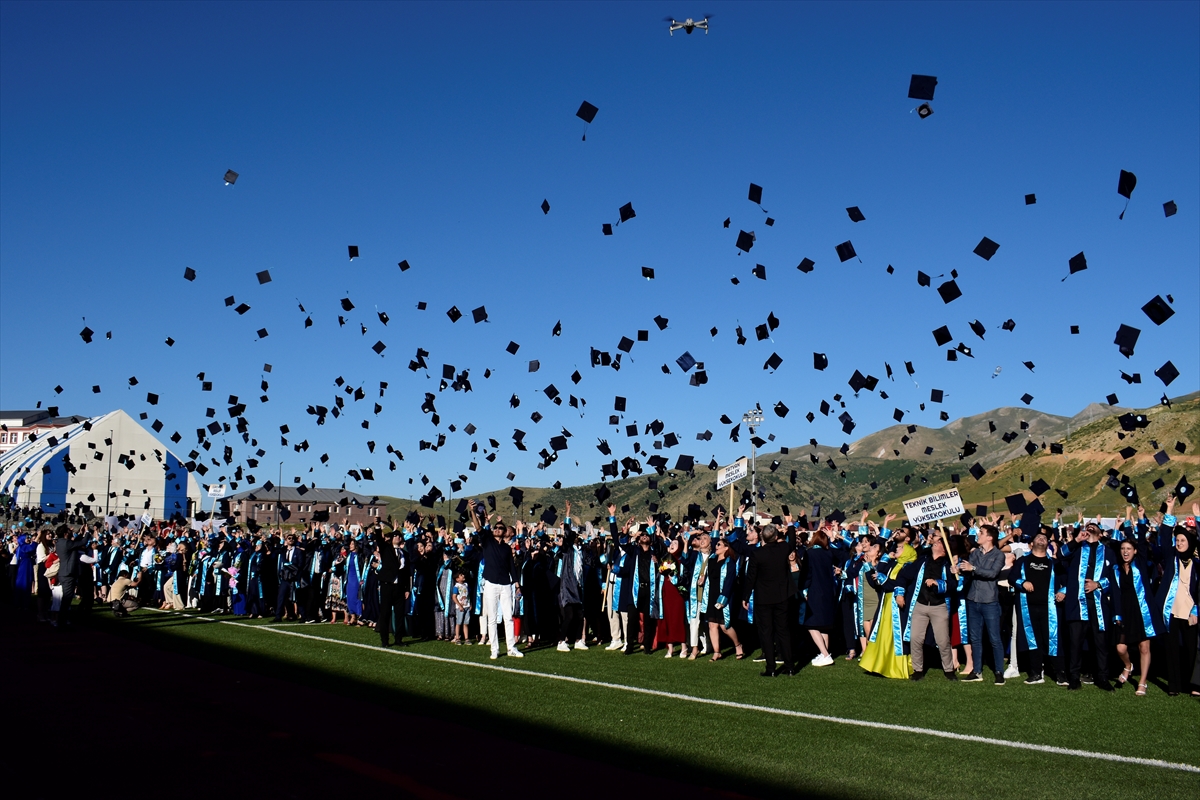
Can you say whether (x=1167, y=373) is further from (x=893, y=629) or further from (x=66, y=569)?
(x=66, y=569)

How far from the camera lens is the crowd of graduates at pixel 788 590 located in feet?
39.3

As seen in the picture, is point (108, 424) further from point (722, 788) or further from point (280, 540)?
point (722, 788)

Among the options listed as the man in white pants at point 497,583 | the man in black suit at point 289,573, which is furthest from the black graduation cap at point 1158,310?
the man in black suit at point 289,573

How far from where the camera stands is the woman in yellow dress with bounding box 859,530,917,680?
499 inches

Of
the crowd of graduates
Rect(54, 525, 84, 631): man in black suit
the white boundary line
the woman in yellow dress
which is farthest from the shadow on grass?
the woman in yellow dress

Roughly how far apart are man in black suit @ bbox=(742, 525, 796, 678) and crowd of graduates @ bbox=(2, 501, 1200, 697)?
5 centimetres

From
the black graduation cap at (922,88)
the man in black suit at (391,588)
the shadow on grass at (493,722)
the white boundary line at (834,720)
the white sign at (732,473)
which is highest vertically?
the black graduation cap at (922,88)

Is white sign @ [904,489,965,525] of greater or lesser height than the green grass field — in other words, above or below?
above

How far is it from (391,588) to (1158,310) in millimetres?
13562

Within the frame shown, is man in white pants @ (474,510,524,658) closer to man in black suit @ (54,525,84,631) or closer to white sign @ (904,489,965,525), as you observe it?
white sign @ (904,489,965,525)

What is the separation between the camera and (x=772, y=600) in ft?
42.6

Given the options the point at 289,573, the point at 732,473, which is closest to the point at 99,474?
the point at 289,573

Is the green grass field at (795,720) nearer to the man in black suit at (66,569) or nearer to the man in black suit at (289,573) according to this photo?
the man in black suit at (66,569)

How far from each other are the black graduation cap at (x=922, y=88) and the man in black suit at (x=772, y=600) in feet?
24.6
